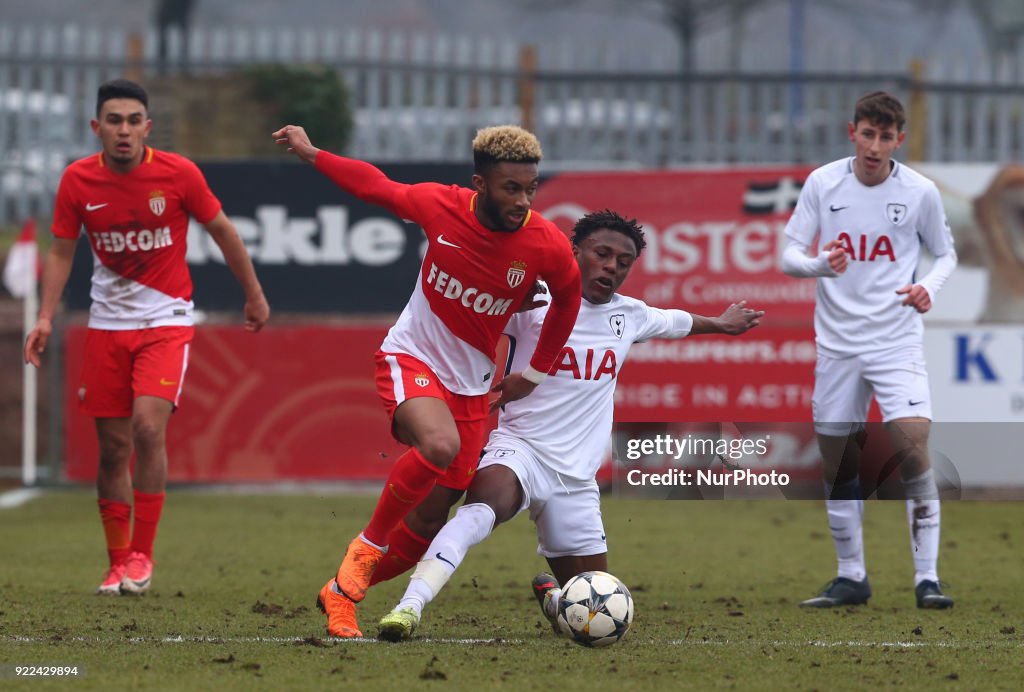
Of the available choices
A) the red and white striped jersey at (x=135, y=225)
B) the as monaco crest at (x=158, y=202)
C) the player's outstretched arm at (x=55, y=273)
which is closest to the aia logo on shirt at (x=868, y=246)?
the red and white striped jersey at (x=135, y=225)

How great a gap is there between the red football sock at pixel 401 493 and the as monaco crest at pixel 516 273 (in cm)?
73

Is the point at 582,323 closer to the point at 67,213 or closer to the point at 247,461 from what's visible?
the point at 67,213

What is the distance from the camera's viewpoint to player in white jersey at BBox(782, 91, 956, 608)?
7.79 m

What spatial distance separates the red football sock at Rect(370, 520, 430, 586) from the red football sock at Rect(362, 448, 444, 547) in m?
0.04

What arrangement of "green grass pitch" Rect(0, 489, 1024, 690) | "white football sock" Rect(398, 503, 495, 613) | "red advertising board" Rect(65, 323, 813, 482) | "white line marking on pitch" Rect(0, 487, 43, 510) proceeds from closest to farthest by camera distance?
"green grass pitch" Rect(0, 489, 1024, 690) < "white football sock" Rect(398, 503, 495, 613) < "white line marking on pitch" Rect(0, 487, 43, 510) < "red advertising board" Rect(65, 323, 813, 482)

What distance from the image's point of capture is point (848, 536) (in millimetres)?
7973

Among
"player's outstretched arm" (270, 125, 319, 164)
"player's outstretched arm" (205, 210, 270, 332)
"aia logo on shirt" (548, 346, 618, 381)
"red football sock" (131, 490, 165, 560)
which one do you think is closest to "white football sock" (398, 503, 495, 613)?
"aia logo on shirt" (548, 346, 618, 381)

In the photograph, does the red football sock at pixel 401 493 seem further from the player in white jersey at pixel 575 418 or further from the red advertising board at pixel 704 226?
the red advertising board at pixel 704 226

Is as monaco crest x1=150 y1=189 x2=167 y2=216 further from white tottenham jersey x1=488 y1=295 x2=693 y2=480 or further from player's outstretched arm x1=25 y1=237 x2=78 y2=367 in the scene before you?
white tottenham jersey x1=488 y1=295 x2=693 y2=480

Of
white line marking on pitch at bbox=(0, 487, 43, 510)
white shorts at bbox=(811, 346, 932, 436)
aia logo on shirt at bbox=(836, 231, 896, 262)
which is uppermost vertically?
aia logo on shirt at bbox=(836, 231, 896, 262)

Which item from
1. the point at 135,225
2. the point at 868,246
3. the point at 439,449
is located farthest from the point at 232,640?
the point at 868,246

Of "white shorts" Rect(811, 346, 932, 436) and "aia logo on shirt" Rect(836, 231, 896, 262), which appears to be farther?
"aia logo on shirt" Rect(836, 231, 896, 262)

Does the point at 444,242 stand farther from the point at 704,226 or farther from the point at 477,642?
the point at 704,226

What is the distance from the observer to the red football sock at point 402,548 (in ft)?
21.7
